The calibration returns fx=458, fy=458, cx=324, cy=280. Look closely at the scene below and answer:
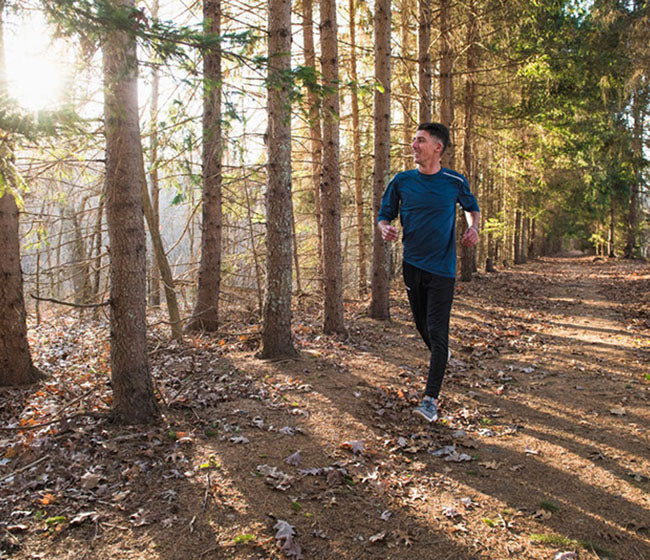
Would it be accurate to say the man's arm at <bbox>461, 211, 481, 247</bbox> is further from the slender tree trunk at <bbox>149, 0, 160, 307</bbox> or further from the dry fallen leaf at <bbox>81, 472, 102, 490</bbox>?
the dry fallen leaf at <bbox>81, 472, 102, 490</bbox>

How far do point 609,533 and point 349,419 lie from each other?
7.36 ft

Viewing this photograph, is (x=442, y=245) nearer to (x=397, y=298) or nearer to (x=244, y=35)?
(x=244, y=35)

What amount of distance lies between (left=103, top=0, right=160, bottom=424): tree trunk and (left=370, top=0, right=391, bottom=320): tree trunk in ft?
18.6

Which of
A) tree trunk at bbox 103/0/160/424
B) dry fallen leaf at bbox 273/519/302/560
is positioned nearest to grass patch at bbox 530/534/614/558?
dry fallen leaf at bbox 273/519/302/560

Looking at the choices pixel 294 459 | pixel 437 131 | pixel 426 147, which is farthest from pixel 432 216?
pixel 294 459

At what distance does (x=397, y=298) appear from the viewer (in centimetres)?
1294

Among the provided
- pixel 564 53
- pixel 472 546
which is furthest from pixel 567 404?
pixel 564 53

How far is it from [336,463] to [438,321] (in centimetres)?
165

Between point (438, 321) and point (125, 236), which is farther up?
point (125, 236)

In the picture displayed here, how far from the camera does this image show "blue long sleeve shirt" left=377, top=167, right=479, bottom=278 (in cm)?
443

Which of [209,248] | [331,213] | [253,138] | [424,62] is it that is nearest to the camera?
[331,213]

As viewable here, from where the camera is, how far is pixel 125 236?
12.9 ft

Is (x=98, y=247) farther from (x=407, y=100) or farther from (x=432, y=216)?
(x=407, y=100)

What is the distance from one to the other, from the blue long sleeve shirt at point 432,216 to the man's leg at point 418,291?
0.26ft
